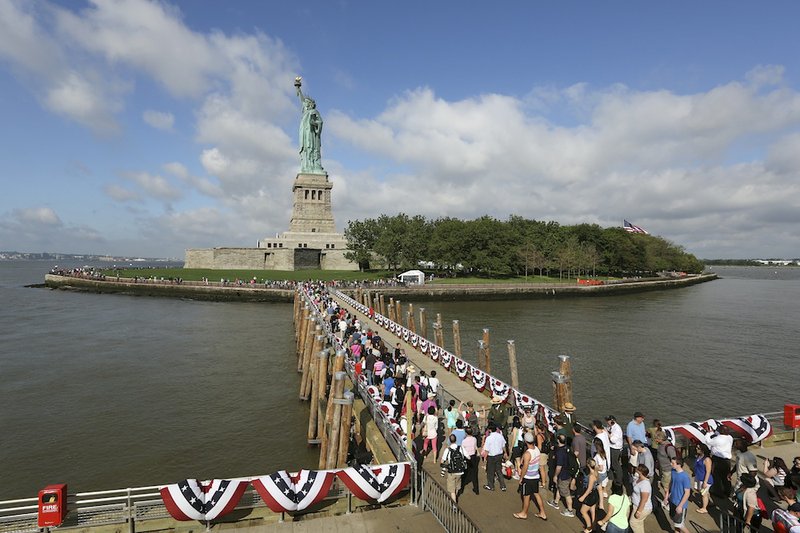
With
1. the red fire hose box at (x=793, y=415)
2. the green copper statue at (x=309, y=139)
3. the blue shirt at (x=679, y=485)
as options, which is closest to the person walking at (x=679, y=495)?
the blue shirt at (x=679, y=485)

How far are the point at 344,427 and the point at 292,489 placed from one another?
3.84 meters

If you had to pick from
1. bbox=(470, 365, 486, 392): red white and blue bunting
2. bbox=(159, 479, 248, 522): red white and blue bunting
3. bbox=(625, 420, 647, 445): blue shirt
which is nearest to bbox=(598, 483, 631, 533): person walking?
bbox=(625, 420, 647, 445): blue shirt

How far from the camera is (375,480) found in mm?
8820

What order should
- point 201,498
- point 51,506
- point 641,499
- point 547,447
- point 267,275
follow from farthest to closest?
point 267,275
point 547,447
point 201,498
point 51,506
point 641,499

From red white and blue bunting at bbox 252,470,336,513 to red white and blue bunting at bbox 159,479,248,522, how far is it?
1.48ft

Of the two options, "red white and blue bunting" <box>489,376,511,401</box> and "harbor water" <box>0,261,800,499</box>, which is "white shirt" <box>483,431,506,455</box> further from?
"harbor water" <box>0,261,800,499</box>

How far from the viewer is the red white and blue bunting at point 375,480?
28.5ft

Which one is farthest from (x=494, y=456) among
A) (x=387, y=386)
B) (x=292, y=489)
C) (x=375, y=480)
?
(x=387, y=386)

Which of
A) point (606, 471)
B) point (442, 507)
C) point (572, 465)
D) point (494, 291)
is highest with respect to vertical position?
point (494, 291)

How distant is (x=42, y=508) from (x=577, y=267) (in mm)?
90813

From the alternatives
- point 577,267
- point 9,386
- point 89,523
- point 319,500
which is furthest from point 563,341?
point 577,267

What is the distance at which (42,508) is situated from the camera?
312 inches

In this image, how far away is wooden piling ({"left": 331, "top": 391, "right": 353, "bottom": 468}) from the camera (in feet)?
38.2

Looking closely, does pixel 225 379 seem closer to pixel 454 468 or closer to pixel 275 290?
pixel 454 468
